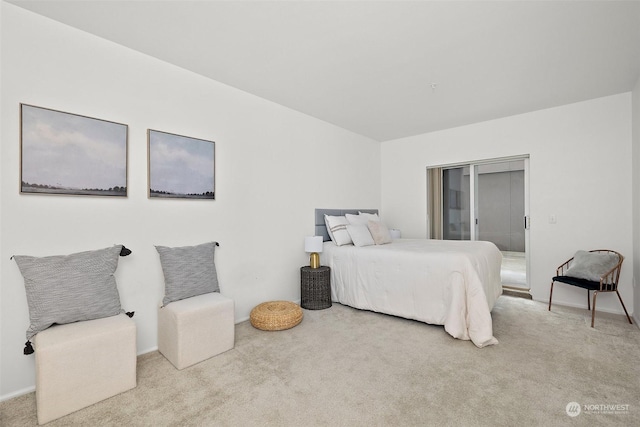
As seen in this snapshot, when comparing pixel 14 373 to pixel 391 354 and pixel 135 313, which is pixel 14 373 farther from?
pixel 391 354

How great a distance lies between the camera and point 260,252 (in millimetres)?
3436

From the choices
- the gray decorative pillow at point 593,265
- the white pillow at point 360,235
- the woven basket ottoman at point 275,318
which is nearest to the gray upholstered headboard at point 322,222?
the white pillow at point 360,235

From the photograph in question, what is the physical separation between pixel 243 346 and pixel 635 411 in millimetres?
2750

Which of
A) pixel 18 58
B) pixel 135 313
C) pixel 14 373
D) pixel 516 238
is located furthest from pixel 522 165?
pixel 14 373

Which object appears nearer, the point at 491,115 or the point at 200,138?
the point at 200,138

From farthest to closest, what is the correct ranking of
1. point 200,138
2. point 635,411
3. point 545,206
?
point 545,206 < point 200,138 < point 635,411

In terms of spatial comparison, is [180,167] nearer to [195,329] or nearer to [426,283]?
[195,329]

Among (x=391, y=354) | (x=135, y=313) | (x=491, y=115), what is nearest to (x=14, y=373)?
(x=135, y=313)

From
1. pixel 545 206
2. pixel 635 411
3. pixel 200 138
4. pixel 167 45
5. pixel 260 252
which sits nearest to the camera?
pixel 635 411

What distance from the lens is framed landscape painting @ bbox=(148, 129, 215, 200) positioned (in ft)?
8.46

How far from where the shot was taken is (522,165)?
4.27 meters

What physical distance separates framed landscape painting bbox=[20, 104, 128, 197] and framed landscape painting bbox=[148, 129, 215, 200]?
24 cm

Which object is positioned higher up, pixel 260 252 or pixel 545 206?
pixel 545 206

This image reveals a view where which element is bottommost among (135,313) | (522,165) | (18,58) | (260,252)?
(135,313)
